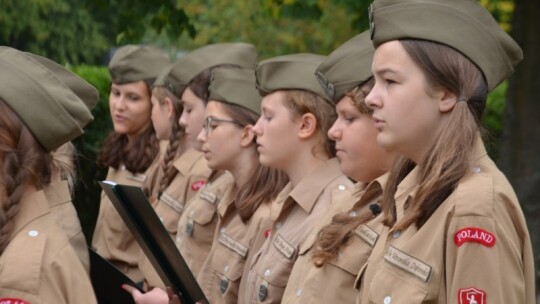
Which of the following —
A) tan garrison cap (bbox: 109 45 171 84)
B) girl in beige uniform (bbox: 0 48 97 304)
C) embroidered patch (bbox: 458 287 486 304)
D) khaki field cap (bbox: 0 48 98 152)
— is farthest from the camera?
tan garrison cap (bbox: 109 45 171 84)

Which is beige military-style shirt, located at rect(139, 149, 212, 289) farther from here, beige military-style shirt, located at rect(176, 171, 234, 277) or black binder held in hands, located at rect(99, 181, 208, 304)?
black binder held in hands, located at rect(99, 181, 208, 304)

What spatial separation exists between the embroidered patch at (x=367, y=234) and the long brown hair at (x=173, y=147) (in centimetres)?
372

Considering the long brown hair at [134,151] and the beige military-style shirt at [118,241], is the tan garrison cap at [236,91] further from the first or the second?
the long brown hair at [134,151]

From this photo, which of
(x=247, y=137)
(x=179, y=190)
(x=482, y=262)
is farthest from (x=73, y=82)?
(x=179, y=190)

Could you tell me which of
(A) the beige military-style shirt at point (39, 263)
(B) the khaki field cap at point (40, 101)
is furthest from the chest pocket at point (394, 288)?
(B) the khaki field cap at point (40, 101)

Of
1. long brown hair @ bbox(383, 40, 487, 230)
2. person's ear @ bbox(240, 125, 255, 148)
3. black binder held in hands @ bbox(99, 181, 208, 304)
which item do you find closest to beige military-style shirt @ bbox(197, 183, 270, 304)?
person's ear @ bbox(240, 125, 255, 148)

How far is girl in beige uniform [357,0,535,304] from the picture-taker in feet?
12.1

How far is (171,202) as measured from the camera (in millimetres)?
8148

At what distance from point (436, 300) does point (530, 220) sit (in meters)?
3.98

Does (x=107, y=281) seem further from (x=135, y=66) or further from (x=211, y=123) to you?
(x=135, y=66)

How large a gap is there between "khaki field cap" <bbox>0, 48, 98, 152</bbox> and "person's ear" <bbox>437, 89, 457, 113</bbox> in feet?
4.11

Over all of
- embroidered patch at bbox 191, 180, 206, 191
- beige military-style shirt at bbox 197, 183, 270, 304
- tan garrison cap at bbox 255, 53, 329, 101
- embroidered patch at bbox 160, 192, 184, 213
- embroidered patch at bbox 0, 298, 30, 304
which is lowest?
embroidered patch at bbox 160, 192, 184, 213

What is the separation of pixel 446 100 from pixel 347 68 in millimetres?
1305

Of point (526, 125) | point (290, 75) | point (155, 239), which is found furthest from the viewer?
point (526, 125)
